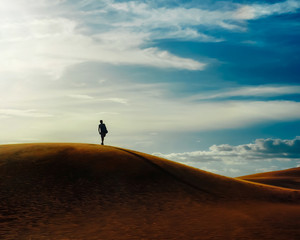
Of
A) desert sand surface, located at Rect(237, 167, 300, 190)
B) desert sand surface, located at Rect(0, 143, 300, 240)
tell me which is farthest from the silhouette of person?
desert sand surface, located at Rect(237, 167, 300, 190)

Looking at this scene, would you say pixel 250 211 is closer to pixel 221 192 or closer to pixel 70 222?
pixel 221 192

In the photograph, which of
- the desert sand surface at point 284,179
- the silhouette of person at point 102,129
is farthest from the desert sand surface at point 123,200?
the desert sand surface at point 284,179

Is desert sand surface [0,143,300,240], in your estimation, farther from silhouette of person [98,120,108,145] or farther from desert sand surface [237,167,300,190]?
desert sand surface [237,167,300,190]

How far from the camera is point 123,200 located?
62.6 feet

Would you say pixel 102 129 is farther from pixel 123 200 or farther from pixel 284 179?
pixel 284 179

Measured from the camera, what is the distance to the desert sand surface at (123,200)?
1334 centimetres

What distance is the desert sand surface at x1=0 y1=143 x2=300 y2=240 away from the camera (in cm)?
1334

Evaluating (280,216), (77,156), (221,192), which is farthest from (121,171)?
(280,216)

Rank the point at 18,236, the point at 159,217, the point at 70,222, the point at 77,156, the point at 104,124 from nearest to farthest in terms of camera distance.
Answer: the point at 18,236 < the point at 70,222 < the point at 159,217 < the point at 77,156 < the point at 104,124

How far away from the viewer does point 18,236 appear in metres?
12.8

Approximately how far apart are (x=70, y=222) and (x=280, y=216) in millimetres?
10008

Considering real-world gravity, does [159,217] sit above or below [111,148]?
below

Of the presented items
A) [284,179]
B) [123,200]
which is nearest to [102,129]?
[123,200]

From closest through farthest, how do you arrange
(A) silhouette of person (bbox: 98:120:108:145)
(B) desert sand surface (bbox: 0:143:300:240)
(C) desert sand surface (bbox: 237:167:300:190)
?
1. (B) desert sand surface (bbox: 0:143:300:240)
2. (A) silhouette of person (bbox: 98:120:108:145)
3. (C) desert sand surface (bbox: 237:167:300:190)
